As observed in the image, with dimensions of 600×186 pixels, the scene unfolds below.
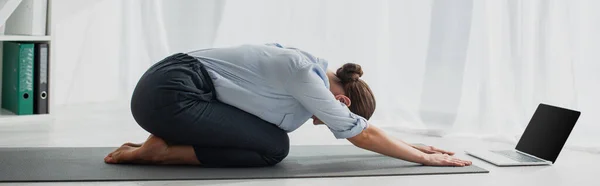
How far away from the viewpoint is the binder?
12.6 ft

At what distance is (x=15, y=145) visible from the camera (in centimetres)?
303

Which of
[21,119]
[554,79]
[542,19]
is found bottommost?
[21,119]

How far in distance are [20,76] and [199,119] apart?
1575 mm

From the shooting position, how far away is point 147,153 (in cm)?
262

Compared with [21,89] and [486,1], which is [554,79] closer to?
[486,1]

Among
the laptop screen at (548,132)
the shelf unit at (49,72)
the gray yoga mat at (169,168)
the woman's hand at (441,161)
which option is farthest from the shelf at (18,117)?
the laptop screen at (548,132)

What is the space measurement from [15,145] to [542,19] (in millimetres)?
1965

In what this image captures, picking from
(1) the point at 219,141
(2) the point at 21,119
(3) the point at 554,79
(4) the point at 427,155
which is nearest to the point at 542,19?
(3) the point at 554,79

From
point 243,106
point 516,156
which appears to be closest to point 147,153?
point 243,106

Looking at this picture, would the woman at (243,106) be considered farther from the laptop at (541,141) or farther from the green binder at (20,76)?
the green binder at (20,76)

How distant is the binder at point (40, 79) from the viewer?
151 inches

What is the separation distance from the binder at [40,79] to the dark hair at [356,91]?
1.72 m

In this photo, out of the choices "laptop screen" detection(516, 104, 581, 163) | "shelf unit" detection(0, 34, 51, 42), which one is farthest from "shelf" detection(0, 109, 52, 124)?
"laptop screen" detection(516, 104, 581, 163)

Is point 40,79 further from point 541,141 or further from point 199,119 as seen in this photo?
point 541,141
